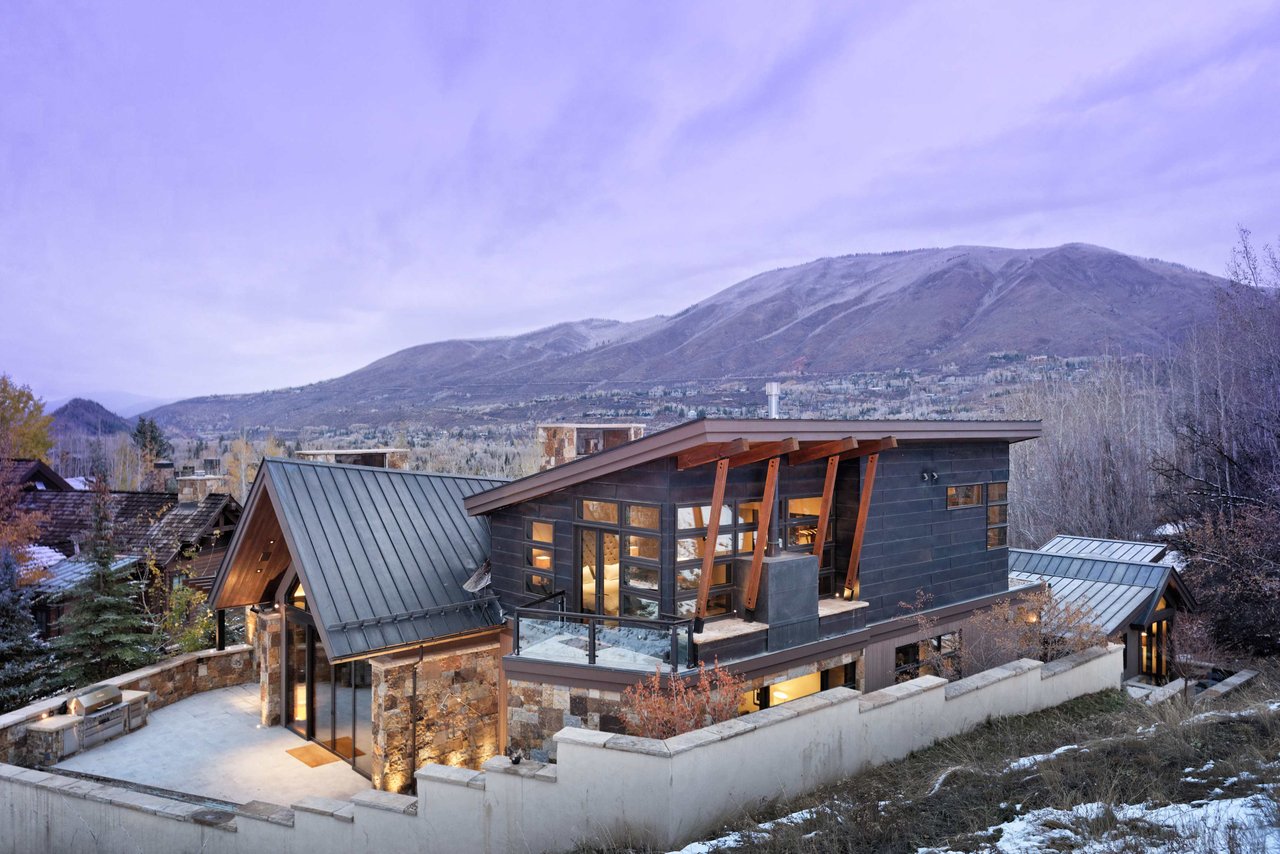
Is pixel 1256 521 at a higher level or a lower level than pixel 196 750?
higher

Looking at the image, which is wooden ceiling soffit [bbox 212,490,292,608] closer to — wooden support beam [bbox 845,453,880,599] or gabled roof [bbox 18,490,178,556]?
wooden support beam [bbox 845,453,880,599]

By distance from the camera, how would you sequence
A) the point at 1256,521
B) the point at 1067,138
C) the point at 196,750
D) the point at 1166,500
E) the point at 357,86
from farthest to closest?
1. the point at 1067,138
2. the point at 357,86
3. the point at 1166,500
4. the point at 1256,521
5. the point at 196,750

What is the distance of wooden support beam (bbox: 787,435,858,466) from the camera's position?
11359mm

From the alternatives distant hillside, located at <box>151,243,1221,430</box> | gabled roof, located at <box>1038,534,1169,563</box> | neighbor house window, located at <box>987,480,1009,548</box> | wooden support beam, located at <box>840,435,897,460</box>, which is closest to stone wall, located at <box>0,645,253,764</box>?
wooden support beam, located at <box>840,435,897,460</box>

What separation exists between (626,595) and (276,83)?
225 ft

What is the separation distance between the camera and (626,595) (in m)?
10.8

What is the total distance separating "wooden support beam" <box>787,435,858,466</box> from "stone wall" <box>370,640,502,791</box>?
6.07 meters

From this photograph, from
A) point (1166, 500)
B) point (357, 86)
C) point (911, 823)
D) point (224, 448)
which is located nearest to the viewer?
point (911, 823)

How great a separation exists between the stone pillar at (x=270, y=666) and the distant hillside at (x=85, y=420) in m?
119

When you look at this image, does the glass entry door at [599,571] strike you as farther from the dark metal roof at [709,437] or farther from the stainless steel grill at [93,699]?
the stainless steel grill at [93,699]

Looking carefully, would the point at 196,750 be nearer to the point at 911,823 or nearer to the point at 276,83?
the point at 911,823

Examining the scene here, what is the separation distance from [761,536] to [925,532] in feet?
14.7

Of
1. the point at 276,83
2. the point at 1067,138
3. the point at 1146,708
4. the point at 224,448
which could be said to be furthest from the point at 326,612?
the point at 1067,138

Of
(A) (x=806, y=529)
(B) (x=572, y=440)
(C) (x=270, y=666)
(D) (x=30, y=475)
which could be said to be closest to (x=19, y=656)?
(C) (x=270, y=666)
